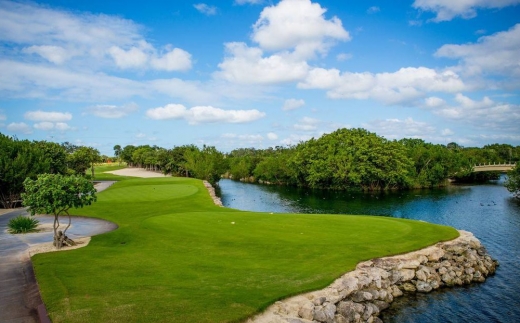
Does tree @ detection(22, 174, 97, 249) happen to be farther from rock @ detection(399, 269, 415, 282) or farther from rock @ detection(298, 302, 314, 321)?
rock @ detection(399, 269, 415, 282)

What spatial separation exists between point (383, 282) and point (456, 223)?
31.7 m

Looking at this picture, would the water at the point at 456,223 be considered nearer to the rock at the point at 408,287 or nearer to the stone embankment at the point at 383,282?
the rock at the point at 408,287

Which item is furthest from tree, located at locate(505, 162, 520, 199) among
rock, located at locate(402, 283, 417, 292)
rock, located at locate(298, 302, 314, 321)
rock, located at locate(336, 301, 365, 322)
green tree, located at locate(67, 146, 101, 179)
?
green tree, located at locate(67, 146, 101, 179)

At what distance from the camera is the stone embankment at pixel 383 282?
16797mm

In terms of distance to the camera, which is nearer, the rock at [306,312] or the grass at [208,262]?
the grass at [208,262]

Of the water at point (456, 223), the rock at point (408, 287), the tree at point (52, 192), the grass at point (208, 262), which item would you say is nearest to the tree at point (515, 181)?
the water at point (456, 223)

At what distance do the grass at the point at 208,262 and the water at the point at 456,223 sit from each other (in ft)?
13.6

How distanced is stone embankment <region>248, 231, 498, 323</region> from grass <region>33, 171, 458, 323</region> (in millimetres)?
699

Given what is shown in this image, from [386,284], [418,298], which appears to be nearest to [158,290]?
[386,284]

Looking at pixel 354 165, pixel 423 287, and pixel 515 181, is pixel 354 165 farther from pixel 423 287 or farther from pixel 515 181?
pixel 423 287

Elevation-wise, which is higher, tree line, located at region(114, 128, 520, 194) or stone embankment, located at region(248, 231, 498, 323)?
tree line, located at region(114, 128, 520, 194)

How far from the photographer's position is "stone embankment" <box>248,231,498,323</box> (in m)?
16.8

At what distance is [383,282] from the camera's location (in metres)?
22.1

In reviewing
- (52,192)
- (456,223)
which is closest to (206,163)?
(456,223)
